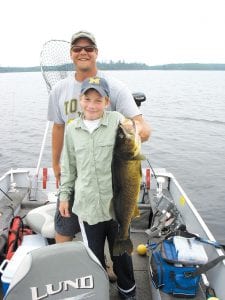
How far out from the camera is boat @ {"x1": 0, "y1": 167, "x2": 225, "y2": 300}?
3.75 meters

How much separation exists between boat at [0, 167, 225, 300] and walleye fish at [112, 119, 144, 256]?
23.9 inches

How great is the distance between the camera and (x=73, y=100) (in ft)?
10.6

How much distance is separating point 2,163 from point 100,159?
13.2m

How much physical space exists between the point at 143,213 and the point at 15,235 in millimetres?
1966

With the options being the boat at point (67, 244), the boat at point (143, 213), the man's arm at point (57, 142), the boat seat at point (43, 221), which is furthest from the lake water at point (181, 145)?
the man's arm at point (57, 142)

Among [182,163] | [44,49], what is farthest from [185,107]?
[44,49]

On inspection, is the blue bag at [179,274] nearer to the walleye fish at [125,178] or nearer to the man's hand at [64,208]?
the walleye fish at [125,178]

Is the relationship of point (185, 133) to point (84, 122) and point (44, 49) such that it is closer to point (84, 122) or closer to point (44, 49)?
point (44, 49)

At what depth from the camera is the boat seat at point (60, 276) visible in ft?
7.22

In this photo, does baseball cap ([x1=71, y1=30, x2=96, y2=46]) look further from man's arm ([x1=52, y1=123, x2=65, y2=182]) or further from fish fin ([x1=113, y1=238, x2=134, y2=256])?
fish fin ([x1=113, y1=238, x2=134, y2=256])

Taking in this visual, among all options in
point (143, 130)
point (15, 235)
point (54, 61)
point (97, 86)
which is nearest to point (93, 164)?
point (143, 130)

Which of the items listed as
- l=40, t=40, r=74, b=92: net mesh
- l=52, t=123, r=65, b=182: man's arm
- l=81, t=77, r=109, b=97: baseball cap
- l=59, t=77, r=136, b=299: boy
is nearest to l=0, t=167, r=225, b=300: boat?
l=59, t=77, r=136, b=299: boy

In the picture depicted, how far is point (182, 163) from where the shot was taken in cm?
1455

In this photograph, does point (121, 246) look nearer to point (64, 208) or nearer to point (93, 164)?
point (64, 208)
